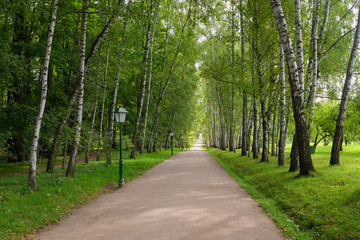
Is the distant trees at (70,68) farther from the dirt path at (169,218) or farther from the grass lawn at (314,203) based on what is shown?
the grass lawn at (314,203)

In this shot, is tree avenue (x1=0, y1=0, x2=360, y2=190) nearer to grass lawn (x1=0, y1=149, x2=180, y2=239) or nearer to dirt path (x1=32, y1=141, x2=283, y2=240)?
grass lawn (x1=0, y1=149, x2=180, y2=239)

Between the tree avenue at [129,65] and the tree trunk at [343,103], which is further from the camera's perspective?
the tree trunk at [343,103]

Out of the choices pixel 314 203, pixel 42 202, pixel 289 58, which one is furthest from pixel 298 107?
pixel 42 202

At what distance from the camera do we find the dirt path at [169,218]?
15.2ft

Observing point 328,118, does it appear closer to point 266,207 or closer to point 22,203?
point 266,207

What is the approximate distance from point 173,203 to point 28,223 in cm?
340

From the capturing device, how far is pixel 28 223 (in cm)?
505

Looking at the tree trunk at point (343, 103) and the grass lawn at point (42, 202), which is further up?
the tree trunk at point (343, 103)

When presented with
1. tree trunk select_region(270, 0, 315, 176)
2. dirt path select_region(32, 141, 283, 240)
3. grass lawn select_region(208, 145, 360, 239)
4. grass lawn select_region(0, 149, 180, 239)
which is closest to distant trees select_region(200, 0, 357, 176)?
tree trunk select_region(270, 0, 315, 176)

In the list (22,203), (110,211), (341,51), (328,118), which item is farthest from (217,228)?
(328,118)

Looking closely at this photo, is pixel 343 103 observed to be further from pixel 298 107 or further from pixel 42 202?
pixel 42 202

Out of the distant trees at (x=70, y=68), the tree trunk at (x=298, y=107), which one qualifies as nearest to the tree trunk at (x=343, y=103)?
the tree trunk at (x=298, y=107)

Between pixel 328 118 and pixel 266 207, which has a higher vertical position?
pixel 328 118

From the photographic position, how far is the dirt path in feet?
15.2
